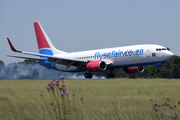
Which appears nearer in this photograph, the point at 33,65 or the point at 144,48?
the point at 144,48

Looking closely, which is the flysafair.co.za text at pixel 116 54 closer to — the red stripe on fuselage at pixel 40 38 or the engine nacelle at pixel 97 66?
the engine nacelle at pixel 97 66

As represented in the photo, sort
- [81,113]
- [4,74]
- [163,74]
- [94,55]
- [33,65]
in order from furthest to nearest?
[163,74], [33,65], [4,74], [94,55], [81,113]

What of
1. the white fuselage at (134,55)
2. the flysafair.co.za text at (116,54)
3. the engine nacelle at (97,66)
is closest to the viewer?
the white fuselage at (134,55)

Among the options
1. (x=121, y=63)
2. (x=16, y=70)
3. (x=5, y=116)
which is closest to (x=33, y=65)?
(x=16, y=70)

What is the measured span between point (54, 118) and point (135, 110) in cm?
211

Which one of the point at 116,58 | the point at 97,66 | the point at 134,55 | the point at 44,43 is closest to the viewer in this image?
the point at 134,55

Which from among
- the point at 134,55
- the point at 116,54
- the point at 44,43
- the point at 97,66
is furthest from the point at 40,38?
the point at 134,55

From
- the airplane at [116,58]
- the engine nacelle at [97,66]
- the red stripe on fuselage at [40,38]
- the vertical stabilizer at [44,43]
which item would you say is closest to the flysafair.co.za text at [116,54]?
the airplane at [116,58]

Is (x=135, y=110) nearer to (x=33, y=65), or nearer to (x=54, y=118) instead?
(x=54, y=118)

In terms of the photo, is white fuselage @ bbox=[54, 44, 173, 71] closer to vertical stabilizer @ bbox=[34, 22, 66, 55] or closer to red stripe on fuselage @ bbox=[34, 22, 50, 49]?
vertical stabilizer @ bbox=[34, 22, 66, 55]

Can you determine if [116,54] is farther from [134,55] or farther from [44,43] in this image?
[44,43]

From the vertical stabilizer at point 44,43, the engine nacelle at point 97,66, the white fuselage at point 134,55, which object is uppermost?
the vertical stabilizer at point 44,43

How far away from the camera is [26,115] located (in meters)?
6.61

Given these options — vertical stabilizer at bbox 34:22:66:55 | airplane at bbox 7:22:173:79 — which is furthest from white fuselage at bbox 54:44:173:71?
vertical stabilizer at bbox 34:22:66:55
